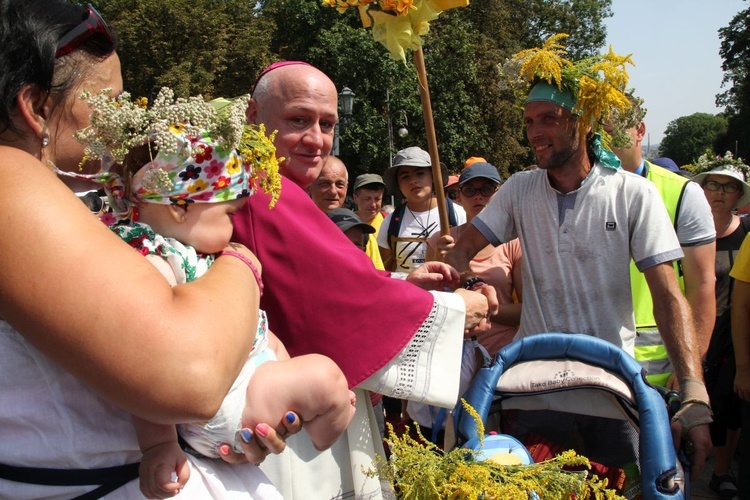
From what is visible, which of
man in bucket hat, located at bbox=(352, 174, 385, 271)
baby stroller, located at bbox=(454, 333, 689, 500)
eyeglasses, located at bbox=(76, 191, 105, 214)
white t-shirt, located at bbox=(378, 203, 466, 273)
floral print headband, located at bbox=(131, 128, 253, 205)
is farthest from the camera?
man in bucket hat, located at bbox=(352, 174, 385, 271)

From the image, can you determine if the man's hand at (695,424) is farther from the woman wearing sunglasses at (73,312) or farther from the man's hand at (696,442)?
the woman wearing sunglasses at (73,312)

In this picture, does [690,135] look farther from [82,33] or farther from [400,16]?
[82,33]

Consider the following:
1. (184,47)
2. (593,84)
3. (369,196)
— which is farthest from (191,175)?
(184,47)

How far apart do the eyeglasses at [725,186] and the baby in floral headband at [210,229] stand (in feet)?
15.8

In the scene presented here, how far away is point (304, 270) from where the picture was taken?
6.82 ft

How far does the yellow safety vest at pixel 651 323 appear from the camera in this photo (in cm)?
338

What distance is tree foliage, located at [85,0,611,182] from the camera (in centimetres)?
2284

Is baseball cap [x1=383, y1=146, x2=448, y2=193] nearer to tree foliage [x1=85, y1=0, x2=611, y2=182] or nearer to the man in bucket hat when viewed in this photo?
the man in bucket hat

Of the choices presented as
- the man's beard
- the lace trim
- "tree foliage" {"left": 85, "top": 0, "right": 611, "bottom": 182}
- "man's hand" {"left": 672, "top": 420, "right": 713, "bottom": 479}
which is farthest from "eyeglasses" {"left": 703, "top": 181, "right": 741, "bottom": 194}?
"tree foliage" {"left": 85, "top": 0, "right": 611, "bottom": 182}

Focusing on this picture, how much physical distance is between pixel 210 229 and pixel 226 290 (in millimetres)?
314

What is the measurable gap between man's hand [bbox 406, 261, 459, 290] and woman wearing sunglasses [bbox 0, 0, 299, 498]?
56.2 inches

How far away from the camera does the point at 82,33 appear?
4.42 feet

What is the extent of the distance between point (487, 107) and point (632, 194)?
29.2 metres

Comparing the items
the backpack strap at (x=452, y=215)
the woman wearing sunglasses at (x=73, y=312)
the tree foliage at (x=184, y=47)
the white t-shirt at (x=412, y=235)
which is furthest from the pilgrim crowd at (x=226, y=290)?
the tree foliage at (x=184, y=47)
